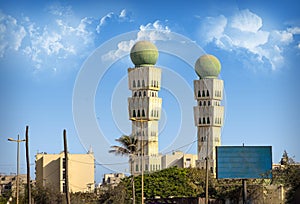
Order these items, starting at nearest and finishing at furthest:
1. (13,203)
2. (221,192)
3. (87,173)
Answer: (221,192)
(13,203)
(87,173)

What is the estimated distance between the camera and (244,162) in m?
44.6

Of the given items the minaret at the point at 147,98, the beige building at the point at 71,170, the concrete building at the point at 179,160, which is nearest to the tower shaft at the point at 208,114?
the concrete building at the point at 179,160

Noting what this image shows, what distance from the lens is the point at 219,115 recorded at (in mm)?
111188

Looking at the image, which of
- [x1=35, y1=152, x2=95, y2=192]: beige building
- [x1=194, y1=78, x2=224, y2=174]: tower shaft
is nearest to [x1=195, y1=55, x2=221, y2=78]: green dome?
[x1=194, y1=78, x2=224, y2=174]: tower shaft

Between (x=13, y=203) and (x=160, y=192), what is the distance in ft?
42.0

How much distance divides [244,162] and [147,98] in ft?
190

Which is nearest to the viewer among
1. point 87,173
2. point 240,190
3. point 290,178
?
point 290,178

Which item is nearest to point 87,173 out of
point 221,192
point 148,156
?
point 148,156

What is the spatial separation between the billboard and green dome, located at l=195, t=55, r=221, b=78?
207 ft

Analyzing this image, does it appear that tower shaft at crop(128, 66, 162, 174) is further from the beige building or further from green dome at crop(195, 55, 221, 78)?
the beige building

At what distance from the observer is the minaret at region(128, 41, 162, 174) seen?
10044cm

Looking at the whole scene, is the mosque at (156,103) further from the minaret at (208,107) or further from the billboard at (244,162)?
the billboard at (244,162)

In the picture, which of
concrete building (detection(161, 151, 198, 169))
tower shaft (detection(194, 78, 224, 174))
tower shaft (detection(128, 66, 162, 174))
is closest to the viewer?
tower shaft (detection(128, 66, 162, 174))

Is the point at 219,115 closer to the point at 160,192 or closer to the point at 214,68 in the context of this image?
the point at 214,68
